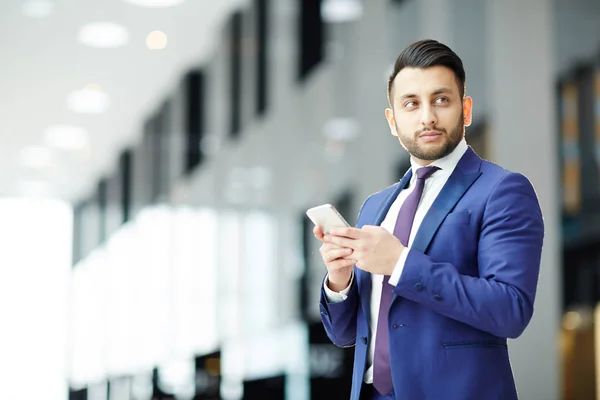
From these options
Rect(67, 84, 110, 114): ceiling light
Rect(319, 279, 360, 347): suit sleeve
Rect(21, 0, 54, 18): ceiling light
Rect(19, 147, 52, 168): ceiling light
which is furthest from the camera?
Rect(67, 84, 110, 114): ceiling light

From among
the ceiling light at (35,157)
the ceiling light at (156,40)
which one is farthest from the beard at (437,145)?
the ceiling light at (156,40)

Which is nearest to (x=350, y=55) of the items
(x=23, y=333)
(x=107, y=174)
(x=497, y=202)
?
(x=107, y=174)

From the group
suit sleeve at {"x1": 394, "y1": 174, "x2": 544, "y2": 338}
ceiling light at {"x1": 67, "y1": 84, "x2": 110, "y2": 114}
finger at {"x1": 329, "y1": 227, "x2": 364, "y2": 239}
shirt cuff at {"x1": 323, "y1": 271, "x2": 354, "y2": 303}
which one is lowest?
shirt cuff at {"x1": 323, "y1": 271, "x2": 354, "y2": 303}

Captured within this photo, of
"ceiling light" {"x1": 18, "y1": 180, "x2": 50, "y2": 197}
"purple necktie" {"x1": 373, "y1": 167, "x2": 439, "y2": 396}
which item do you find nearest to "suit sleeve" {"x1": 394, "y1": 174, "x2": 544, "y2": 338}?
"purple necktie" {"x1": 373, "y1": 167, "x2": 439, "y2": 396}

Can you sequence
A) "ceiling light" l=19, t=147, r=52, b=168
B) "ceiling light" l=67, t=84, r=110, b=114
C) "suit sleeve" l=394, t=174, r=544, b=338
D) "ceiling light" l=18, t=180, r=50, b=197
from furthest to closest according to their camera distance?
"ceiling light" l=67, t=84, r=110, b=114 < "ceiling light" l=19, t=147, r=52, b=168 < "ceiling light" l=18, t=180, r=50, b=197 < "suit sleeve" l=394, t=174, r=544, b=338

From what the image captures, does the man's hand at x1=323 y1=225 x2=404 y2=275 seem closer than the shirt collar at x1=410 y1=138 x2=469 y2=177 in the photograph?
Yes

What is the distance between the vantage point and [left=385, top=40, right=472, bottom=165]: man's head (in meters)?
1.64

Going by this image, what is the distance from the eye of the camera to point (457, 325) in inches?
62.6

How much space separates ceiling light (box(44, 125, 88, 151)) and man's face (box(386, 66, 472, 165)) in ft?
17.2

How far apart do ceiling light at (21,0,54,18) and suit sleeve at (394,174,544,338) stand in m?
5.41

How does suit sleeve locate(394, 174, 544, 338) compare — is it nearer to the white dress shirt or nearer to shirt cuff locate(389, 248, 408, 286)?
shirt cuff locate(389, 248, 408, 286)

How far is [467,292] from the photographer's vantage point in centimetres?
151

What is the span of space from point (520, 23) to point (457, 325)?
5032 millimetres

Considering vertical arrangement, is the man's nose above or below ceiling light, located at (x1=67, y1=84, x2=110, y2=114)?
below
